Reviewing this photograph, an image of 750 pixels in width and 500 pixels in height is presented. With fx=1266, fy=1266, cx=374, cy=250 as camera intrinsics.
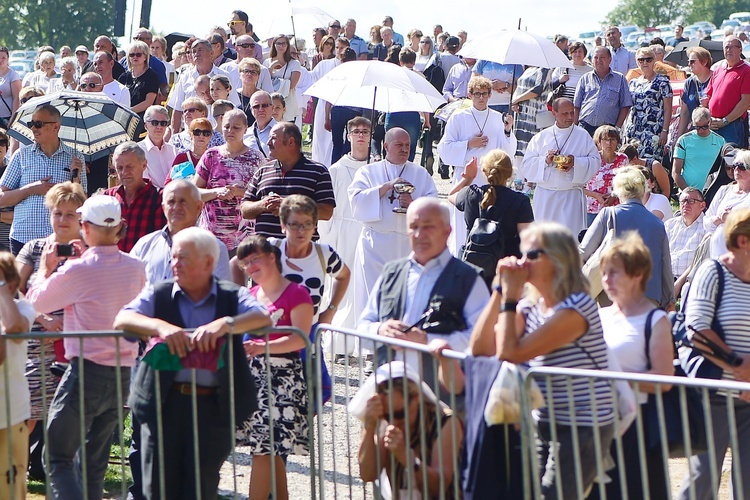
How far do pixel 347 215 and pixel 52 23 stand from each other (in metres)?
98.3

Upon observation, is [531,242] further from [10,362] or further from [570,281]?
[10,362]

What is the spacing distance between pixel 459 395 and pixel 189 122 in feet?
19.5

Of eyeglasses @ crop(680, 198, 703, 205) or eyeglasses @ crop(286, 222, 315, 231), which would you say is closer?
eyeglasses @ crop(286, 222, 315, 231)

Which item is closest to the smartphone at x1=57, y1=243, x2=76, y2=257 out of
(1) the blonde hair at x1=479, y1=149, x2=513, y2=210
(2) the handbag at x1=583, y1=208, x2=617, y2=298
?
(1) the blonde hair at x1=479, y1=149, x2=513, y2=210

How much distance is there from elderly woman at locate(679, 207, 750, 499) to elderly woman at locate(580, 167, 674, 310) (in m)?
2.32

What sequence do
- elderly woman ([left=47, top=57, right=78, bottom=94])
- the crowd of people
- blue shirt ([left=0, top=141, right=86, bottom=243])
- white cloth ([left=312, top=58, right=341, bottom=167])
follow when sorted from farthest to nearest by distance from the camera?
elderly woman ([left=47, top=57, right=78, bottom=94]) < white cloth ([left=312, top=58, right=341, bottom=167]) < blue shirt ([left=0, top=141, right=86, bottom=243]) < the crowd of people

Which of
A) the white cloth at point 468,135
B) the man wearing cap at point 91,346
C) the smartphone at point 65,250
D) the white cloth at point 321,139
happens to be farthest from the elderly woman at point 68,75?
the man wearing cap at point 91,346

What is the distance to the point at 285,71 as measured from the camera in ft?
52.4

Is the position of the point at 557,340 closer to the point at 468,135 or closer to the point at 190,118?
the point at 190,118

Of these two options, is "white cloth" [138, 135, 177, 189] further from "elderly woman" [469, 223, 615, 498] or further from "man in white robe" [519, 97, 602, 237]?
"elderly woman" [469, 223, 615, 498]

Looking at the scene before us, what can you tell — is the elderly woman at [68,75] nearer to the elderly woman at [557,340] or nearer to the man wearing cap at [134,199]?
the man wearing cap at [134,199]

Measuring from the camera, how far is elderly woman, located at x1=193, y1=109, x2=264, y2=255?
900 cm

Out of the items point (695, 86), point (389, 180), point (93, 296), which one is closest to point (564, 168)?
point (389, 180)

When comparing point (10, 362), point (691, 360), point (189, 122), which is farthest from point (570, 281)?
point (189, 122)
